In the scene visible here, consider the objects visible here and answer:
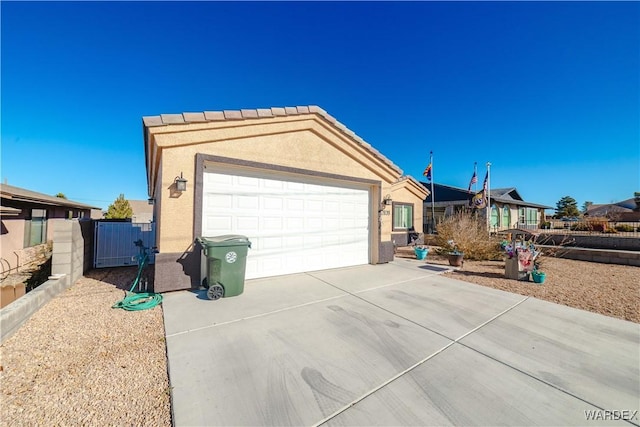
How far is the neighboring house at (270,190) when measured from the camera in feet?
15.8

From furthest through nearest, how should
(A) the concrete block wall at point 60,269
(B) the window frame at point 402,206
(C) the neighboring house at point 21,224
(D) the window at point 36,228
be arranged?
1. (B) the window frame at point 402,206
2. (D) the window at point 36,228
3. (C) the neighboring house at point 21,224
4. (A) the concrete block wall at point 60,269

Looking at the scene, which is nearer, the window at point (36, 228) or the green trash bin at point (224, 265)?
the green trash bin at point (224, 265)

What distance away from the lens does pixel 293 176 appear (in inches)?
250

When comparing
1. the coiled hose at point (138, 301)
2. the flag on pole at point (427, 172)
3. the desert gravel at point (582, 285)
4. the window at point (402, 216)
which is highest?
the flag on pole at point (427, 172)

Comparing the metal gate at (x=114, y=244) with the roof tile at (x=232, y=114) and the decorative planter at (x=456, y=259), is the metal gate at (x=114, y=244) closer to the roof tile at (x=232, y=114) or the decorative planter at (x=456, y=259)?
the roof tile at (x=232, y=114)

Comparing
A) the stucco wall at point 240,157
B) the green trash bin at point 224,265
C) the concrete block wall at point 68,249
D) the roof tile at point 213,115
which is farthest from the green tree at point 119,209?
the green trash bin at point 224,265

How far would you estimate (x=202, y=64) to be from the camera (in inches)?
360

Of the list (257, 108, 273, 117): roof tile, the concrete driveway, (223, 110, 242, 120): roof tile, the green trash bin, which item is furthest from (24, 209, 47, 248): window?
(257, 108, 273, 117): roof tile

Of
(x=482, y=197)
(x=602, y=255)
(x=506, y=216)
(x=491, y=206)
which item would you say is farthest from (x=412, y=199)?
(x=506, y=216)

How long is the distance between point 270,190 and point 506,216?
22286 mm

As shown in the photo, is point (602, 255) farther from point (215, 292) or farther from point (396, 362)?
point (215, 292)

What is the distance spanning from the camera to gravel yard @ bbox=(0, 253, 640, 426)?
1861 millimetres

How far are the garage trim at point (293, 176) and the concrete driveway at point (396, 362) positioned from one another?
6.51 ft

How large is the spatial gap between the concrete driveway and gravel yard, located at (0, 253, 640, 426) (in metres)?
0.24
